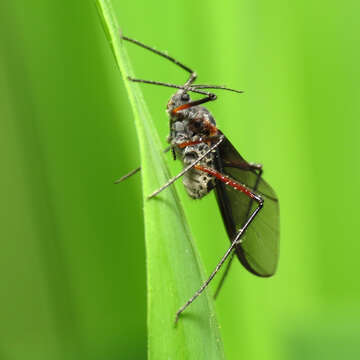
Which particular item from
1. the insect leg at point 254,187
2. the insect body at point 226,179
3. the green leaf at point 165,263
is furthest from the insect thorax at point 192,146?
the green leaf at point 165,263

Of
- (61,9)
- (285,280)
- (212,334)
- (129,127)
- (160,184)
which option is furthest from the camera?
(285,280)

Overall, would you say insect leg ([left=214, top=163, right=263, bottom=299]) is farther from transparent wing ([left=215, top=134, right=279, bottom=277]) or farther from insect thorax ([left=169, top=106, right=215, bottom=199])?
insect thorax ([left=169, top=106, right=215, bottom=199])

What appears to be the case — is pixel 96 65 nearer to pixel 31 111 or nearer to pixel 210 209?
pixel 31 111

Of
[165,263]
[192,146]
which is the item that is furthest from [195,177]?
[165,263]

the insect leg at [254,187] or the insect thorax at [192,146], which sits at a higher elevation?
the insect thorax at [192,146]

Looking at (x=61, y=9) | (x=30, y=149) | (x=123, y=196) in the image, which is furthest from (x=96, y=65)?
(x=123, y=196)

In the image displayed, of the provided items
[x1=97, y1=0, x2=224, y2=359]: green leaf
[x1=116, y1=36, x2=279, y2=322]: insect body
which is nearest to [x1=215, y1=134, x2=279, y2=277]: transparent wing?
[x1=116, y1=36, x2=279, y2=322]: insect body

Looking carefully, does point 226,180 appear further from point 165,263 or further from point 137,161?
point 165,263

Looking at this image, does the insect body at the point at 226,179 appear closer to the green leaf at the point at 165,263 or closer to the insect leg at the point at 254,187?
the insect leg at the point at 254,187
